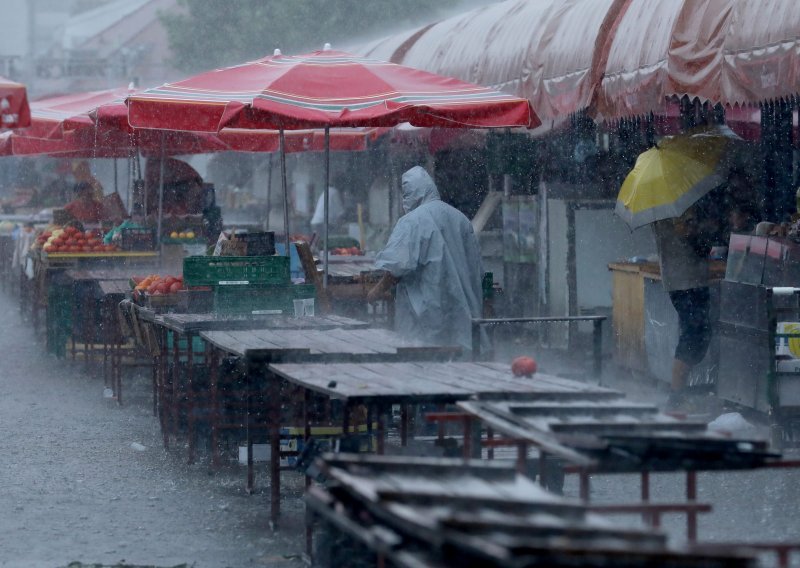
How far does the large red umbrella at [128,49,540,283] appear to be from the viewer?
856cm

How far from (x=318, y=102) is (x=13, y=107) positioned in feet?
7.28

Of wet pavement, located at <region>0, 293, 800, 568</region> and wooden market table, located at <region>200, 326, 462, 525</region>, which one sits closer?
wooden market table, located at <region>200, 326, 462, 525</region>

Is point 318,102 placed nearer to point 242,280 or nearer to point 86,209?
point 242,280

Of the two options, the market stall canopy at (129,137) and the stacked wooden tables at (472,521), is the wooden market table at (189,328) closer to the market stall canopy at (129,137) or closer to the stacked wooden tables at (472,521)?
the stacked wooden tables at (472,521)

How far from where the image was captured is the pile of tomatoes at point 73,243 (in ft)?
43.4

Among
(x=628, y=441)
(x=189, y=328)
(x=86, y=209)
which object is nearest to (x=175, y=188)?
(x=86, y=209)

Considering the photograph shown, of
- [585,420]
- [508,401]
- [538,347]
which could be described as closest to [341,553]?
[508,401]

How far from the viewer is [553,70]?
35.6 ft

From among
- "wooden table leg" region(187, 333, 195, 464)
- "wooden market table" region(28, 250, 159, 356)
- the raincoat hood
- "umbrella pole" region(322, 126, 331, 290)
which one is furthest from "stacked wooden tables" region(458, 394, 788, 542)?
"wooden market table" region(28, 250, 159, 356)

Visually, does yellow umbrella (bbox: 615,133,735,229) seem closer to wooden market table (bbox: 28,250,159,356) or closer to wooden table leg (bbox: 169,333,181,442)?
wooden table leg (bbox: 169,333,181,442)

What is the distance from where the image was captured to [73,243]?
13.4 meters

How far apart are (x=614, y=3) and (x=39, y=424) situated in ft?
18.5

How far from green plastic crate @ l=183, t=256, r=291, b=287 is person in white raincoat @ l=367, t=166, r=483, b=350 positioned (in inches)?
28.6

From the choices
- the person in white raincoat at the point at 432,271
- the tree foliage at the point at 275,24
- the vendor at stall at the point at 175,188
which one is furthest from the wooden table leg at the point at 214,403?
the tree foliage at the point at 275,24
